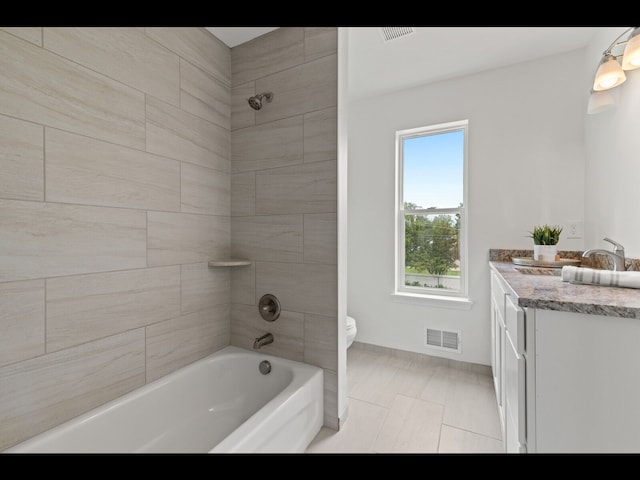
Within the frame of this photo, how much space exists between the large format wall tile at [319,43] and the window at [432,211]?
1.22 m

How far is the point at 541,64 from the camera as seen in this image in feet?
7.11

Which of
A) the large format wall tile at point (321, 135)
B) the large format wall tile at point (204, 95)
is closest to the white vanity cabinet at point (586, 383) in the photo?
the large format wall tile at point (321, 135)

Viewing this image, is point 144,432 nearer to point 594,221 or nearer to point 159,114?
point 159,114

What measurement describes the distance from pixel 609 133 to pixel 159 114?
240 cm

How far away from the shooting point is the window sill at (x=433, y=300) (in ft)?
7.80

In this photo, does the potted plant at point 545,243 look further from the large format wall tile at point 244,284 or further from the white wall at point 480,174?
the large format wall tile at point 244,284

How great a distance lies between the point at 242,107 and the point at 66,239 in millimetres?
1188

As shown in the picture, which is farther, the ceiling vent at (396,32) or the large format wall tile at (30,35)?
the ceiling vent at (396,32)

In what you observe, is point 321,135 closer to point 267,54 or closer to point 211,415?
point 267,54

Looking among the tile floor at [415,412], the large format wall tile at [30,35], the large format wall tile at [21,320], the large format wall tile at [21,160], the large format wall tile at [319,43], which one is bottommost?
the tile floor at [415,412]

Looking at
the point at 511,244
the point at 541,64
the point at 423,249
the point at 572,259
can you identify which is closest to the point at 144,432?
the point at 423,249

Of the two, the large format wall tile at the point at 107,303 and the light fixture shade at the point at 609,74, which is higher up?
the light fixture shade at the point at 609,74

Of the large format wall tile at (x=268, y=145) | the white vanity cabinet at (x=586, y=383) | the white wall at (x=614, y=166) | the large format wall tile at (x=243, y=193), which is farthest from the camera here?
the large format wall tile at (x=243, y=193)

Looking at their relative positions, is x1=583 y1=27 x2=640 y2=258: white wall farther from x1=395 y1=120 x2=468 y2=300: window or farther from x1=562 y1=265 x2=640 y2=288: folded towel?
x1=395 y1=120 x2=468 y2=300: window
